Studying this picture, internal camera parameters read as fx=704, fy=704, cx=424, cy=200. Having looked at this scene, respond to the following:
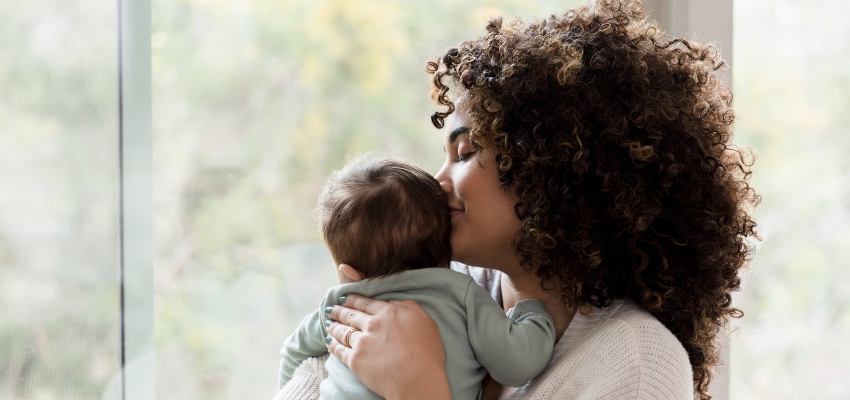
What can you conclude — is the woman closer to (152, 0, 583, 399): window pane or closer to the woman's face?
the woman's face

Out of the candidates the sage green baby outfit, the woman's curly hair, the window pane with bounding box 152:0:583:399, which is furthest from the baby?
the window pane with bounding box 152:0:583:399

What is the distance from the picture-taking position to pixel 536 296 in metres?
1.42

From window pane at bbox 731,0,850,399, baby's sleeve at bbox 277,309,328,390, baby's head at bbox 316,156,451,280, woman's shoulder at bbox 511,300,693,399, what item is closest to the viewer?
woman's shoulder at bbox 511,300,693,399

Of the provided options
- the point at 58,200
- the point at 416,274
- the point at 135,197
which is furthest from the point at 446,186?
the point at 58,200

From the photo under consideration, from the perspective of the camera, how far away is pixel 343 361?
1274mm

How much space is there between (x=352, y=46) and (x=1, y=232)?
0.77 metres

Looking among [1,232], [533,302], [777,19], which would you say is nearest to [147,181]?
[1,232]

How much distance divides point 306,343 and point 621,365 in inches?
23.5

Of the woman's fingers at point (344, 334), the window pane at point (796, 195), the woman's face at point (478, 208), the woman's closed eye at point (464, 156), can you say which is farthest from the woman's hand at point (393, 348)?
the window pane at point (796, 195)

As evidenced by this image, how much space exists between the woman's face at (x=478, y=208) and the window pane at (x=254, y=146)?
1.08ft

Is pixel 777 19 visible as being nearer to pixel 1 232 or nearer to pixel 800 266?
pixel 800 266

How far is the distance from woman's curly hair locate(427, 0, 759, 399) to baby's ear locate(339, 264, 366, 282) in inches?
12.0

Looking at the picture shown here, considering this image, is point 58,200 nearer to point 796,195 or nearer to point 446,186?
point 446,186

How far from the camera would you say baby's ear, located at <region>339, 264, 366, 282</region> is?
4.22 feet
